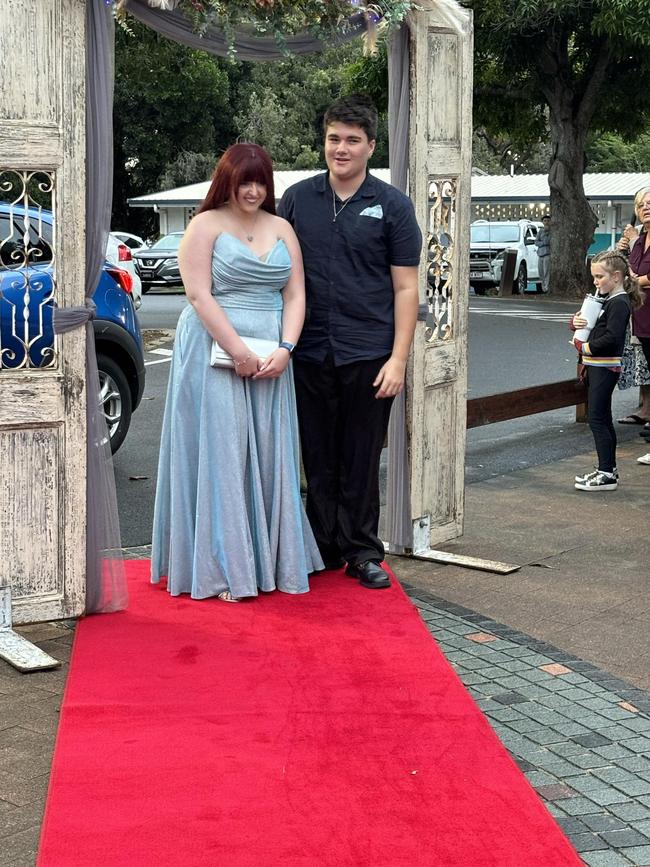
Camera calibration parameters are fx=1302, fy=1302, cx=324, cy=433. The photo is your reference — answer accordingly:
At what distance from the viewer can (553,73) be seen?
2650cm

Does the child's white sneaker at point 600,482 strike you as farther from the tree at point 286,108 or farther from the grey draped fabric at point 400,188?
the tree at point 286,108

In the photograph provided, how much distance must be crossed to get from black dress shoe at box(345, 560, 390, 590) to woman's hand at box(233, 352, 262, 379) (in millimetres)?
1108

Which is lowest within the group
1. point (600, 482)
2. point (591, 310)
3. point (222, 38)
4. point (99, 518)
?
point (600, 482)

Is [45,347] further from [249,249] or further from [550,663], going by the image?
[550,663]

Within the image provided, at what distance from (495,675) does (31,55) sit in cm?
306

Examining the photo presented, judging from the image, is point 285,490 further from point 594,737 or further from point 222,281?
point 594,737

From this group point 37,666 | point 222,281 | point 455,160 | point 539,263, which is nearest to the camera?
point 37,666

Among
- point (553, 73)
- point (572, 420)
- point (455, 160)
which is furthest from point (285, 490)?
point (553, 73)

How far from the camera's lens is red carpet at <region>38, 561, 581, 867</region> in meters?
3.58

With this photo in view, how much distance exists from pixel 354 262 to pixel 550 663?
2.04 m

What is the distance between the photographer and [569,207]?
27703 millimetres

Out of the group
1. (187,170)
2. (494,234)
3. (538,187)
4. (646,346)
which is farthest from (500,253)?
(646,346)

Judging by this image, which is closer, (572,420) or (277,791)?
(277,791)

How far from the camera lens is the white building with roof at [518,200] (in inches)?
1672
